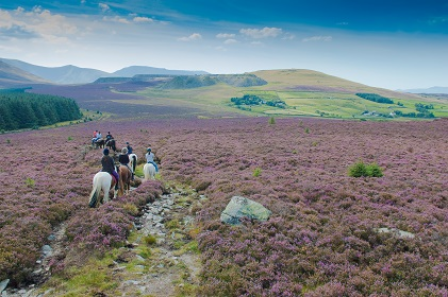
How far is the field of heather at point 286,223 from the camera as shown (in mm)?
9961

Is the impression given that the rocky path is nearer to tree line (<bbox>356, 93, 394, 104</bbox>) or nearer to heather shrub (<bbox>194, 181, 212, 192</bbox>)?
heather shrub (<bbox>194, 181, 212, 192</bbox>)

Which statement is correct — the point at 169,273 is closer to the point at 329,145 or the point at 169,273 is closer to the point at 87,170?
the point at 87,170

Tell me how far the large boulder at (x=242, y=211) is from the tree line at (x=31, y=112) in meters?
70.7

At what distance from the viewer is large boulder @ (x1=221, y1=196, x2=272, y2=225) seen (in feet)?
45.4

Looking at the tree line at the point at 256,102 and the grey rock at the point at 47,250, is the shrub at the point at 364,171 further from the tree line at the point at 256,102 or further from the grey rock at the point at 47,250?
the tree line at the point at 256,102

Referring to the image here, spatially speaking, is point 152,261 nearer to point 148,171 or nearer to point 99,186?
point 99,186

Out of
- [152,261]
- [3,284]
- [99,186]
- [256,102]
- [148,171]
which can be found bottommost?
[152,261]


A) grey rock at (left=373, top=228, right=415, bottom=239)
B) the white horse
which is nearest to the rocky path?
the white horse

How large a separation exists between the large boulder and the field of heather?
1.54 feet

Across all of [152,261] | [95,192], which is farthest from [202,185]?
[152,261]

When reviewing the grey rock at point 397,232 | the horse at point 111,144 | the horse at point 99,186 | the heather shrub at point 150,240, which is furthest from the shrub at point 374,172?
the horse at point 111,144

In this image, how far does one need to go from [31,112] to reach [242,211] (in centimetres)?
7709

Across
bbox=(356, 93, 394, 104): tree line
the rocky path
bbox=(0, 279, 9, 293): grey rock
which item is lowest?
the rocky path

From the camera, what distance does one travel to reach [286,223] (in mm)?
13531
